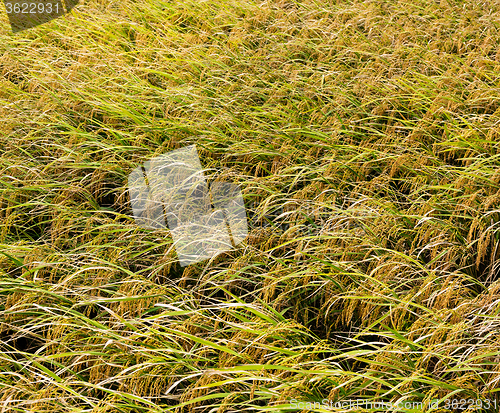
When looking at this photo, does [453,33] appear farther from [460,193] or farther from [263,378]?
[263,378]

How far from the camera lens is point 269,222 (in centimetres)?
209

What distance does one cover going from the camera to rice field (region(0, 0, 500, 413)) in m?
1.53

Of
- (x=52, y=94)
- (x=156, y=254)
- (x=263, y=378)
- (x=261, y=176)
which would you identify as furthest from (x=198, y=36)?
(x=263, y=378)

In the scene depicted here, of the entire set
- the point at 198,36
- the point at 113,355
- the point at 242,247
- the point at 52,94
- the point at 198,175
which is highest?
the point at 198,36

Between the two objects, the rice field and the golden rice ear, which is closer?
the rice field

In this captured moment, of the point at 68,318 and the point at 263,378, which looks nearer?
the point at 263,378

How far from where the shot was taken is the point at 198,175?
236 centimetres

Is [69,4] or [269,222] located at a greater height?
[69,4]

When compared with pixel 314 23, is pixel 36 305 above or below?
below

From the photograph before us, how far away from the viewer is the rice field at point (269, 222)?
5.00 ft

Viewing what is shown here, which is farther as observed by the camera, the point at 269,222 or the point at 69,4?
the point at 69,4

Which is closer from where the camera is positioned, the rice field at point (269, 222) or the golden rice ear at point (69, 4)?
the rice field at point (269, 222)

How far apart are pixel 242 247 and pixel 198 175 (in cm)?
55

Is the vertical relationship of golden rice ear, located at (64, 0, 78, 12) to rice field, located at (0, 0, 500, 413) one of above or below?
above
